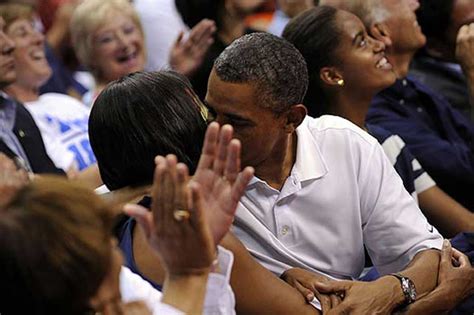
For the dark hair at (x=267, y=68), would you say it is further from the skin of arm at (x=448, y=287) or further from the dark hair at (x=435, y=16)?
the dark hair at (x=435, y=16)

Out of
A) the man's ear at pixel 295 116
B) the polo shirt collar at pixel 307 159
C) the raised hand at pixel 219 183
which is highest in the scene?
the raised hand at pixel 219 183

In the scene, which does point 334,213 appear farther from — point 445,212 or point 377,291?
point 445,212

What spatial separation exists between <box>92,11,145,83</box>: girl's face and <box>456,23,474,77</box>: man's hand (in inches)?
51.2

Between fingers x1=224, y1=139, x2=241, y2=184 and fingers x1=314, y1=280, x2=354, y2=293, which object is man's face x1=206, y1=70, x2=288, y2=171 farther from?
fingers x1=224, y1=139, x2=241, y2=184

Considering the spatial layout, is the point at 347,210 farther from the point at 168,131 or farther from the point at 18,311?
the point at 18,311

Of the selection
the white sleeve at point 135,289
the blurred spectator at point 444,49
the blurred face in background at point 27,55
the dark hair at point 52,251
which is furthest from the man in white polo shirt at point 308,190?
the blurred face in background at point 27,55

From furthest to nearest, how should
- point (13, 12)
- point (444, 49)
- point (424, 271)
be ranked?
point (13, 12) → point (444, 49) → point (424, 271)

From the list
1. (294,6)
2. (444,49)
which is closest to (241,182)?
(444,49)

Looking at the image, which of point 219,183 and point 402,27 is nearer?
point 219,183

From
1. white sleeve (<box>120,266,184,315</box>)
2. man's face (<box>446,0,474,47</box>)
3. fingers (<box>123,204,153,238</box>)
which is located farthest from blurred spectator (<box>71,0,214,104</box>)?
fingers (<box>123,204,153,238</box>)

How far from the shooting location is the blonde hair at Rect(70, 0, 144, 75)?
3.88 metres

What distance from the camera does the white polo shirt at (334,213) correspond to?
2.21 m

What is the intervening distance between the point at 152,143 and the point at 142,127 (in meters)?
0.04

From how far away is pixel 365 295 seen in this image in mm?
2078
